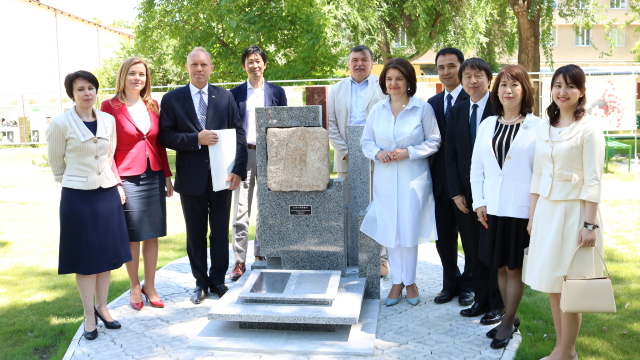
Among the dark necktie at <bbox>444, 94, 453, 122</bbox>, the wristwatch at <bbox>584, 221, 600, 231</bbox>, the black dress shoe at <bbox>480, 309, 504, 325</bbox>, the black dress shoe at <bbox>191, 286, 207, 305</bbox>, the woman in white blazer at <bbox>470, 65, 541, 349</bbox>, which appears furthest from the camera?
the black dress shoe at <bbox>191, 286, 207, 305</bbox>

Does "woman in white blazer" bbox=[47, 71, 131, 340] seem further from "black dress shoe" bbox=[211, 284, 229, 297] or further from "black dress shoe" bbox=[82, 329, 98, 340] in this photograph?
"black dress shoe" bbox=[211, 284, 229, 297]

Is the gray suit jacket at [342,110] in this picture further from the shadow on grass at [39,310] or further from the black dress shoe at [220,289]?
the shadow on grass at [39,310]

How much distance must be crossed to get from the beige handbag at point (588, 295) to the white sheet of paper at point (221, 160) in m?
2.98

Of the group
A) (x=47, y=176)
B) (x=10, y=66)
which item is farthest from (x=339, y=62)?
(x=10, y=66)

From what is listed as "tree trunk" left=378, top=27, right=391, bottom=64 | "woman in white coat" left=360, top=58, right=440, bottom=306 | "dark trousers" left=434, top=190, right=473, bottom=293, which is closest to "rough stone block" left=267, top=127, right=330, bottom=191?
"woman in white coat" left=360, top=58, right=440, bottom=306

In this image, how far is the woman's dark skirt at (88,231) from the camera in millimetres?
4453

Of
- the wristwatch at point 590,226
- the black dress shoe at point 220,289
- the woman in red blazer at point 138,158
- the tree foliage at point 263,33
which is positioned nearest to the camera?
the wristwatch at point 590,226

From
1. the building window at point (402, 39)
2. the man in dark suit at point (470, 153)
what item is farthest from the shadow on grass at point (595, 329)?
the building window at point (402, 39)

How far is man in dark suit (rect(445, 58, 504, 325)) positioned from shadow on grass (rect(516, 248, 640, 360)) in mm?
358

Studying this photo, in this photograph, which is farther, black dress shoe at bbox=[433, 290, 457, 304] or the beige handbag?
black dress shoe at bbox=[433, 290, 457, 304]

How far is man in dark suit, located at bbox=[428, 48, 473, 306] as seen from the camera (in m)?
5.21

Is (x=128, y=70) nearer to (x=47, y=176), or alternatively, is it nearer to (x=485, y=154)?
(x=485, y=154)

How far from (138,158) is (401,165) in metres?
2.23

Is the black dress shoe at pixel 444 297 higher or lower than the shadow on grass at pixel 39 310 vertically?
higher
